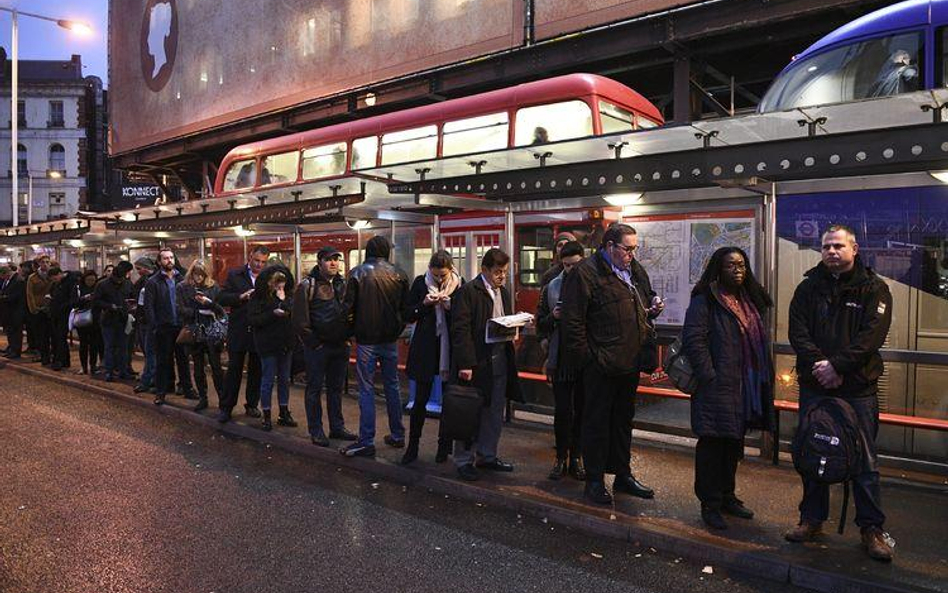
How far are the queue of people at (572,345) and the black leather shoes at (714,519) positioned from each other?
1 centimetres

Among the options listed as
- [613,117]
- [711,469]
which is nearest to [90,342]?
[613,117]

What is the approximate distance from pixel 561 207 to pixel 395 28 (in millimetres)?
11170

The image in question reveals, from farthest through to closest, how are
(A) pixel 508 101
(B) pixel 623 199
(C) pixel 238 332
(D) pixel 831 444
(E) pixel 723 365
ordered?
(A) pixel 508 101 → (C) pixel 238 332 → (B) pixel 623 199 → (E) pixel 723 365 → (D) pixel 831 444

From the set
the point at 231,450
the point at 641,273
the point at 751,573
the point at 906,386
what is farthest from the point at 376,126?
the point at 751,573

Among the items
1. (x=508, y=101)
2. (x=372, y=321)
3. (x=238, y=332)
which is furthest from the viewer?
(x=508, y=101)

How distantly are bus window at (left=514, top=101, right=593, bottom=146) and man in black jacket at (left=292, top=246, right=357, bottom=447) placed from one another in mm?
3512

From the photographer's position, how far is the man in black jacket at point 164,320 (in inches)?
340

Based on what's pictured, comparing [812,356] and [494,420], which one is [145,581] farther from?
[812,356]

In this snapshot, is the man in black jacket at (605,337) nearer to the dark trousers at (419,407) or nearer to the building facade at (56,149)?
the dark trousers at (419,407)

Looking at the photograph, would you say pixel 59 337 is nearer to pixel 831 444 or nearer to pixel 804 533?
pixel 804 533

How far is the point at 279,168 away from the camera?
12859 millimetres

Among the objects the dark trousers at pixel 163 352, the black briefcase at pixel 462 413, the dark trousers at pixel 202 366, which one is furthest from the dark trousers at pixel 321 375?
the dark trousers at pixel 163 352

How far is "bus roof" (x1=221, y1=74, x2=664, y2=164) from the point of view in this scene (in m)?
8.97

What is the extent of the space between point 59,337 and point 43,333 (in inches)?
29.6
